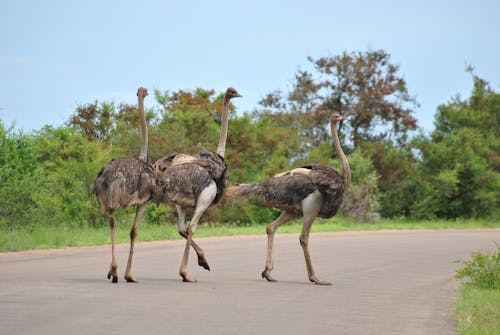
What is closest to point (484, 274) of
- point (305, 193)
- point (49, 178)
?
point (305, 193)

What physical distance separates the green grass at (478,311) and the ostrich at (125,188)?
161 inches

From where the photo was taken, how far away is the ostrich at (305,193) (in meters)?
12.6

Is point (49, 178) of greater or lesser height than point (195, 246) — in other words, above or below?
above

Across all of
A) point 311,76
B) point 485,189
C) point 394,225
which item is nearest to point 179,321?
point 394,225

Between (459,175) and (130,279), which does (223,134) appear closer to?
(130,279)

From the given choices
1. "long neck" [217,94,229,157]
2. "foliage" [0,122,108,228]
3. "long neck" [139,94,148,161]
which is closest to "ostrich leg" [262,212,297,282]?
"long neck" [217,94,229,157]

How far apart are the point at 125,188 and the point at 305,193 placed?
8.65 ft

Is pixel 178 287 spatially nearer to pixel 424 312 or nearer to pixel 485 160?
pixel 424 312

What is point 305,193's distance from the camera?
1272 cm

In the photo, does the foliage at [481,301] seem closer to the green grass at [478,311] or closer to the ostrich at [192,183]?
the green grass at [478,311]

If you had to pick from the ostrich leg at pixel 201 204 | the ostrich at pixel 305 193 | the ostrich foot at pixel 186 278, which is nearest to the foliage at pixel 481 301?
the ostrich at pixel 305 193

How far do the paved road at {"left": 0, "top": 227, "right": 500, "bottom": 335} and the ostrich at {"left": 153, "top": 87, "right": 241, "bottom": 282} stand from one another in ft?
2.50

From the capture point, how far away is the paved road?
842 cm

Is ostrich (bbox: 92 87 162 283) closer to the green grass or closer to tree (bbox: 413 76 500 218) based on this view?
the green grass
